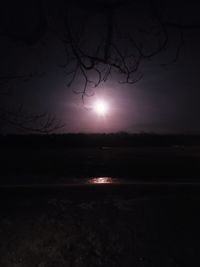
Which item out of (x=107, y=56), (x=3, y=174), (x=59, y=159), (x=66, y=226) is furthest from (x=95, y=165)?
(x=66, y=226)

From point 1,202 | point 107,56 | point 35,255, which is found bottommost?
point 35,255

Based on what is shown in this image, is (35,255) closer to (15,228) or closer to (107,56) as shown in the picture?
(15,228)

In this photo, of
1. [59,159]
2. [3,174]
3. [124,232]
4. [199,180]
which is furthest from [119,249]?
[59,159]

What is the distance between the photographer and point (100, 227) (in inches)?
180

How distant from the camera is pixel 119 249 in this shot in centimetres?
422

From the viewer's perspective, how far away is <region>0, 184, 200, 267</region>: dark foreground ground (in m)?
4.06

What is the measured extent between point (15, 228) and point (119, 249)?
3.47ft

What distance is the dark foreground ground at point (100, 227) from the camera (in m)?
4.06

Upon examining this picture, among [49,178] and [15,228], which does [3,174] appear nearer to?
[49,178]

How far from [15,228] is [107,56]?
2.42 meters

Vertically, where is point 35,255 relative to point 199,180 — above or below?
below

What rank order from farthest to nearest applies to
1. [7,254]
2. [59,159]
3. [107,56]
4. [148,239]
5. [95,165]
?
1. [59,159]
2. [95,165]
3. [107,56]
4. [148,239]
5. [7,254]

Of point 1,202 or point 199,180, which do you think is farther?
point 199,180

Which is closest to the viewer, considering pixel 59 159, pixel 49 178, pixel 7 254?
pixel 7 254
